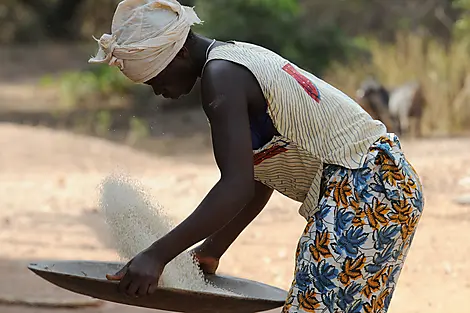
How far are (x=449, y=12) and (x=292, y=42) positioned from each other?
492cm

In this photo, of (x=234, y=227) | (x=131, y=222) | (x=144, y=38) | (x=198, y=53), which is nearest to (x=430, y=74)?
(x=234, y=227)

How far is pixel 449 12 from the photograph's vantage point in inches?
650

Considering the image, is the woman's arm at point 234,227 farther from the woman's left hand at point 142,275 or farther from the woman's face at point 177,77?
the woman's left hand at point 142,275

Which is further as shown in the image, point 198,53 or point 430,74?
point 430,74

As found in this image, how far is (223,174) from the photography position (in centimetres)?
227

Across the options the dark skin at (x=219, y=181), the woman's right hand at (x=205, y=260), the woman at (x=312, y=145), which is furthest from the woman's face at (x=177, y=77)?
the woman's right hand at (x=205, y=260)

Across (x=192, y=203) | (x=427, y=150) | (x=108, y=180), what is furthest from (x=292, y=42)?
(x=108, y=180)

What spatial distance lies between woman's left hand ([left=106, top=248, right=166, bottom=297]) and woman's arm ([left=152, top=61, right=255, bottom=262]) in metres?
0.02

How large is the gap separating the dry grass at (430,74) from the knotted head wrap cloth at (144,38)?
350 inches

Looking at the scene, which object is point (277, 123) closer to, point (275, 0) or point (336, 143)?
point (336, 143)

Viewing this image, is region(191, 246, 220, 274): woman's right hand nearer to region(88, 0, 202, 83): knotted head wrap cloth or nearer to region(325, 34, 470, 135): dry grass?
region(88, 0, 202, 83): knotted head wrap cloth

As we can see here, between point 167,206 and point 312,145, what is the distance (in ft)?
14.7

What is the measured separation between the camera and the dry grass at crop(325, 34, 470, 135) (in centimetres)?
Answer: 1110

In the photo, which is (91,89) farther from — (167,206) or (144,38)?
(144,38)
